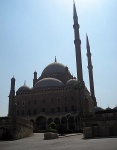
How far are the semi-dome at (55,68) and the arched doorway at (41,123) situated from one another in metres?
17.5

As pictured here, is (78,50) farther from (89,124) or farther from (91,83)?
(89,124)

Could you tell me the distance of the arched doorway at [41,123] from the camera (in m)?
53.7

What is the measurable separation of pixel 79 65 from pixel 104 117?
78.4ft

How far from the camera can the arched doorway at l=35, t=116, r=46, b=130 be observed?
5372 centimetres

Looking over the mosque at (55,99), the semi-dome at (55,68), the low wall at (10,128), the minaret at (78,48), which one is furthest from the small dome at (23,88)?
the low wall at (10,128)

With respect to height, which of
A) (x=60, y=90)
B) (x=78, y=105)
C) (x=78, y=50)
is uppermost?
(x=78, y=50)

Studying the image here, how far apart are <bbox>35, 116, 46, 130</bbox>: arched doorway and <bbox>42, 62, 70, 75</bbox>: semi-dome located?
17.5m

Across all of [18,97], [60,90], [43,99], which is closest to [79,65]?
[60,90]

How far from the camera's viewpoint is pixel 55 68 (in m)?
68.4

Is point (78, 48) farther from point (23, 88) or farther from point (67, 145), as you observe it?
point (67, 145)

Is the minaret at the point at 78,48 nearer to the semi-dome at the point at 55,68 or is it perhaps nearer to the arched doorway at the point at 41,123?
the arched doorway at the point at 41,123

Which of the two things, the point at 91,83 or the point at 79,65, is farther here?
the point at 91,83

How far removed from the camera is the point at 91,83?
6212cm

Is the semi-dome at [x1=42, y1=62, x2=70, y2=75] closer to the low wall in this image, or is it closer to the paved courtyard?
the low wall
